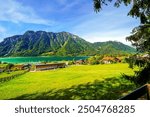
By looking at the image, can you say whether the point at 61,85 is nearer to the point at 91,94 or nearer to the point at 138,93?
the point at 91,94

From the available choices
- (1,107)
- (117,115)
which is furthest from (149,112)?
(1,107)

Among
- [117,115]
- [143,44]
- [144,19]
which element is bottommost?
[117,115]

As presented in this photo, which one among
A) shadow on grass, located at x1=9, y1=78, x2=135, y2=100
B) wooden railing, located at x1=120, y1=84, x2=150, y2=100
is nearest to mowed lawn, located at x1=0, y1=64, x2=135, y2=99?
shadow on grass, located at x1=9, y1=78, x2=135, y2=100

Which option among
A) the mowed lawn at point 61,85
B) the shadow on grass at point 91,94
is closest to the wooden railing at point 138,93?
the mowed lawn at point 61,85

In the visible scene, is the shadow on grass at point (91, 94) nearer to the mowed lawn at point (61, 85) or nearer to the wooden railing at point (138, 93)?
the mowed lawn at point (61, 85)

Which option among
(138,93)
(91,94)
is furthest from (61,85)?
(138,93)

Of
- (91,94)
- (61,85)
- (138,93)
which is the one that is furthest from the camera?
(61,85)

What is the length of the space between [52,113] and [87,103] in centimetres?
68

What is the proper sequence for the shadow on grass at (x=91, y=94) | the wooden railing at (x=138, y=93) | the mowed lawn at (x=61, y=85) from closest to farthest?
the wooden railing at (x=138, y=93), the shadow on grass at (x=91, y=94), the mowed lawn at (x=61, y=85)

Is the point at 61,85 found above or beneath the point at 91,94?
beneath

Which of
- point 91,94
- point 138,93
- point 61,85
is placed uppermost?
point 138,93

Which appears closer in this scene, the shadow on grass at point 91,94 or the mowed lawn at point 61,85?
the shadow on grass at point 91,94

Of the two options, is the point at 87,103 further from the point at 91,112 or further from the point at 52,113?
the point at 52,113

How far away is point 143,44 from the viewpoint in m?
12.5
